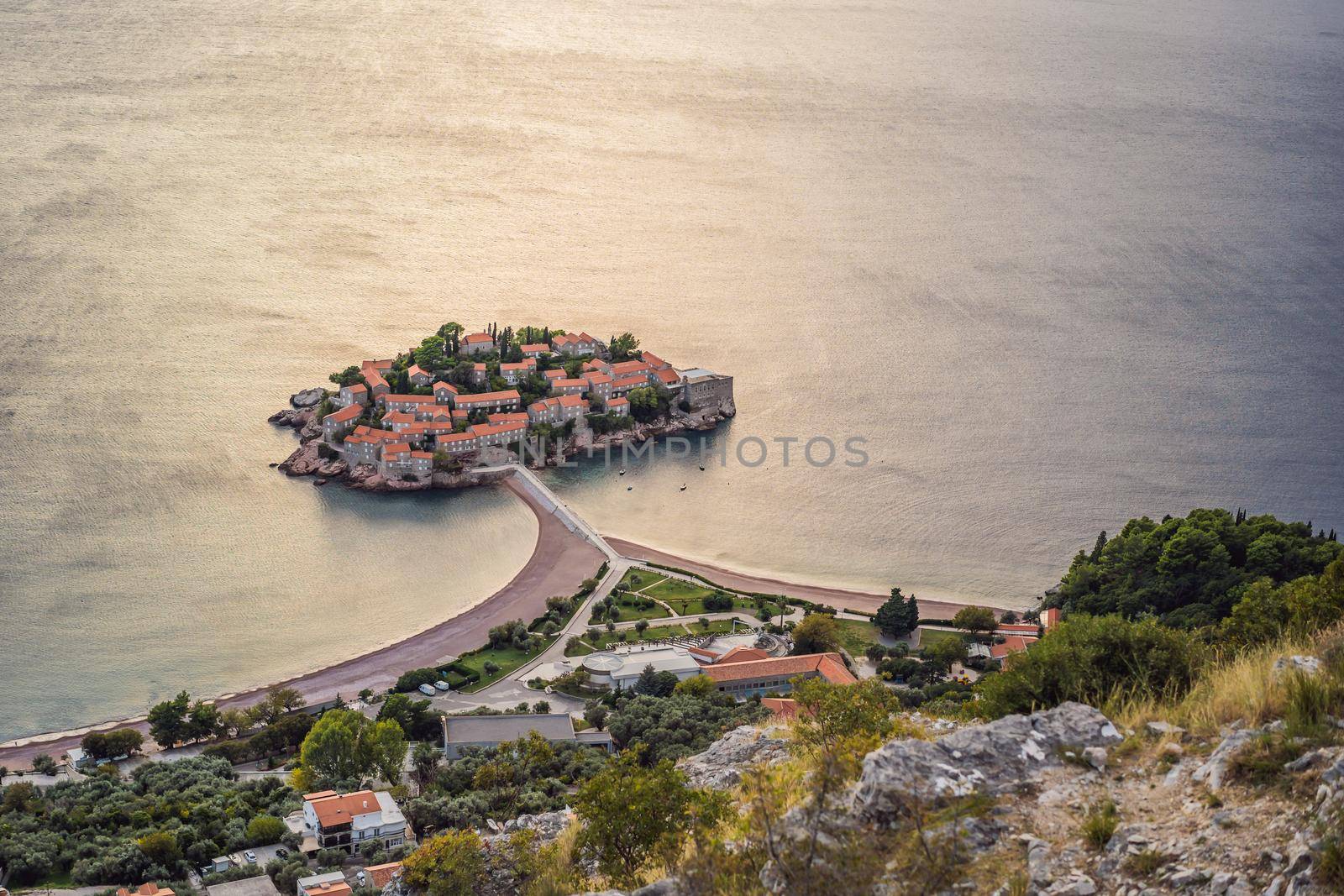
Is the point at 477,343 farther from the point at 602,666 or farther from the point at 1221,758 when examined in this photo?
the point at 1221,758

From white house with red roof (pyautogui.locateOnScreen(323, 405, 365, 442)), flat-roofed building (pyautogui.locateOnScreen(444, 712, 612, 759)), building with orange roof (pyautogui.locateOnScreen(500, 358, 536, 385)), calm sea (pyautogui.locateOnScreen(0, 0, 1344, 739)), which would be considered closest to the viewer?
flat-roofed building (pyautogui.locateOnScreen(444, 712, 612, 759))

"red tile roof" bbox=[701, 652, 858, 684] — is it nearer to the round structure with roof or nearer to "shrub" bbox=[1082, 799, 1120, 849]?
the round structure with roof

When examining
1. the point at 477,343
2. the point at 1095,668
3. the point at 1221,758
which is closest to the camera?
the point at 1221,758

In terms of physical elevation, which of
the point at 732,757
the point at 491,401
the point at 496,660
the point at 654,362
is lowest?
the point at 496,660

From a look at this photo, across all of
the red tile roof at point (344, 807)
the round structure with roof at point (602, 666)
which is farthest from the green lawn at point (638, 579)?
the red tile roof at point (344, 807)

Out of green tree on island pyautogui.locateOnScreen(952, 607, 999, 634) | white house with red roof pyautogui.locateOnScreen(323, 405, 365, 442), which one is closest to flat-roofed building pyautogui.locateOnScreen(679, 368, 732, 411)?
white house with red roof pyautogui.locateOnScreen(323, 405, 365, 442)

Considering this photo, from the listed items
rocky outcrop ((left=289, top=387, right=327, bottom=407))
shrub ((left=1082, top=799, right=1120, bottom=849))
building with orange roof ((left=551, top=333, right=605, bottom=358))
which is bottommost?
shrub ((left=1082, top=799, right=1120, bottom=849))

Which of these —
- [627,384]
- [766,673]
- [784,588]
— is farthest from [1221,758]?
[627,384]
